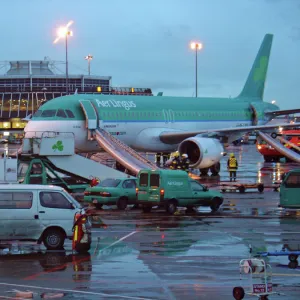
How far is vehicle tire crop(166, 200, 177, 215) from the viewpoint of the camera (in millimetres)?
30594

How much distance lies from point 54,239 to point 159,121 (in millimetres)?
29465

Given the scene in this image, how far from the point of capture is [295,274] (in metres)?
17.2

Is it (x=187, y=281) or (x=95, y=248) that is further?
(x=95, y=248)

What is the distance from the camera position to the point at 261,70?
62.9 metres

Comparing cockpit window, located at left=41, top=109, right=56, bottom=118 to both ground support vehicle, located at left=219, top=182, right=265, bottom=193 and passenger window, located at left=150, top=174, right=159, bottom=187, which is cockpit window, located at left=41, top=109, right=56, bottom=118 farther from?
passenger window, located at left=150, top=174, right=159, bottom=187

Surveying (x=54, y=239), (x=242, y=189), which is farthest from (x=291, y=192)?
(x=54, y=239)

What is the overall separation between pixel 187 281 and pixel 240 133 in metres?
36.7

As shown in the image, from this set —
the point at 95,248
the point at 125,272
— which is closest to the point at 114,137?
the point at 95,248

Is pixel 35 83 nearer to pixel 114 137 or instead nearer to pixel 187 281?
pixel 114 137

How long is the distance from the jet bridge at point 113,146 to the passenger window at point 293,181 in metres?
11.5

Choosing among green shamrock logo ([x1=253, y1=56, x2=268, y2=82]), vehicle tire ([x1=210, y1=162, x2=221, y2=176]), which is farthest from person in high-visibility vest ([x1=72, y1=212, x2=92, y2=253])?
green shamrock logo ([x1=253, y1=56, x2=268, y2=82])

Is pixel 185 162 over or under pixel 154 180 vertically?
over

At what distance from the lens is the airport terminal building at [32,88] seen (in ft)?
448

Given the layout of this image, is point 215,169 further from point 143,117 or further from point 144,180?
point 144,180
